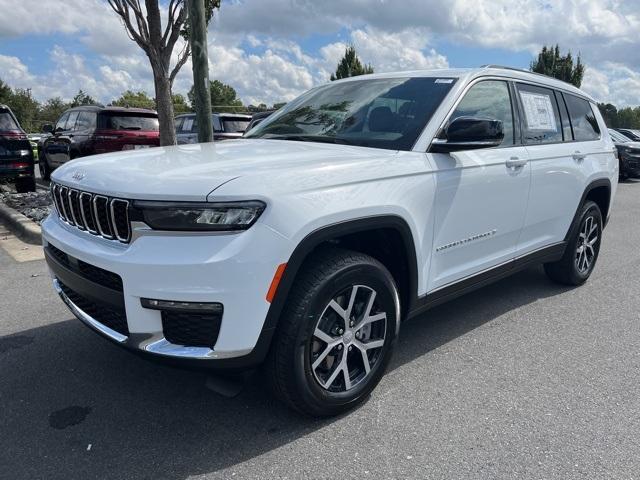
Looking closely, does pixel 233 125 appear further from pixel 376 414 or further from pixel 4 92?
pixel 4 92

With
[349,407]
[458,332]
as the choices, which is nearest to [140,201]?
[349,407]

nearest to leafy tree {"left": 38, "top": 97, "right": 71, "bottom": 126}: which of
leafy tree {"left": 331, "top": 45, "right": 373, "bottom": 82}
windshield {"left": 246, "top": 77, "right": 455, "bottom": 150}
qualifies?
leafy tree {"left": 331, "top": 45, "right": 373, "bottom": 82}

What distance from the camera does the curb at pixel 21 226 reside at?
6.48 meters

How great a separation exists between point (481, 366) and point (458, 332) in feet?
1.75

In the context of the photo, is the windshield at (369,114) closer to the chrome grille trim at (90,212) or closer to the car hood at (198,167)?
the car hood at (198,167)

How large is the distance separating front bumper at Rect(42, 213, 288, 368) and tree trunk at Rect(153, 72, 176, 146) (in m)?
6.44

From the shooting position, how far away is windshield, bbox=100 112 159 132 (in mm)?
10391

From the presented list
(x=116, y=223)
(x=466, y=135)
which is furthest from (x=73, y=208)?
(x=466, y=135)

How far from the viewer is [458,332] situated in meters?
3.86

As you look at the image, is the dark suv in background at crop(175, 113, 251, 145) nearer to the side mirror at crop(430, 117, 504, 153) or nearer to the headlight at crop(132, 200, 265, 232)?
the side mirror at crop(430, 117, 504, 153)

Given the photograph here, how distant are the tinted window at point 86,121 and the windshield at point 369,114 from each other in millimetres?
7798

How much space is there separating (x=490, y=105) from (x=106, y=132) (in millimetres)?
8601

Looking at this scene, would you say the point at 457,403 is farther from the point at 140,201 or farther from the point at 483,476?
the point at 140,201

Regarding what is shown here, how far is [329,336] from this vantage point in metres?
2.62
